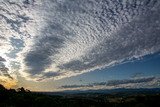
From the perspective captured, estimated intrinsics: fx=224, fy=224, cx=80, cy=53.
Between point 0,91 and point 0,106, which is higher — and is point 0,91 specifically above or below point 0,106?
above

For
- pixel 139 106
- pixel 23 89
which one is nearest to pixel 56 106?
pixel 139 106

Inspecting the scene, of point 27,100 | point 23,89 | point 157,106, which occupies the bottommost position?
point 157,106

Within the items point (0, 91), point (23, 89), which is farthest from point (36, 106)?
point (23, 89)

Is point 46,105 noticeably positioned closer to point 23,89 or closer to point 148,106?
point 148,106

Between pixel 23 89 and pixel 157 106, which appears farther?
pixel 23 89

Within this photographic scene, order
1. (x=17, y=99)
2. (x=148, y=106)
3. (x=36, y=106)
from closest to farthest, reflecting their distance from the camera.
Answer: (x=36, y=106) → (x=17, y=99) → (x=148, y=106)

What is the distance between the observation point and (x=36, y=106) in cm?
4916

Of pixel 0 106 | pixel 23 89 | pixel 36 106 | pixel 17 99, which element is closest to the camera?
pixel 0 106

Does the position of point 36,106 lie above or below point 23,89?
below

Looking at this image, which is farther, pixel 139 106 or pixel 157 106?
pixel 157 106

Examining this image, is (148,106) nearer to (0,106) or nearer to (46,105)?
(46,105)

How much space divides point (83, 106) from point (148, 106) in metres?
18.0

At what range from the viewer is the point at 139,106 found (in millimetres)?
56281

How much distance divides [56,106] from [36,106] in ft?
14.5
